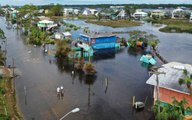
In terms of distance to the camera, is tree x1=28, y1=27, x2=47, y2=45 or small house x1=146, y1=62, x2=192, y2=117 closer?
small house x1=146, y1=62, x2=192, y2=117

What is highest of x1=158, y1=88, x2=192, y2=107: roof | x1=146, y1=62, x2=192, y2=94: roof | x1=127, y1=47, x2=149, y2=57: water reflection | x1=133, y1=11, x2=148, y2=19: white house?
x1=133, y1=11, x2=148, y2=19: white house

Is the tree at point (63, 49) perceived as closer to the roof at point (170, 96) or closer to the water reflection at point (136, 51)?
the water reflection at point (136, 51)

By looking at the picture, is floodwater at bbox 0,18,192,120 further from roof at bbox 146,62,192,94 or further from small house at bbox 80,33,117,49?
roof at bbox 146,62,192,94

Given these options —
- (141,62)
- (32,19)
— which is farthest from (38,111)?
(32,19)

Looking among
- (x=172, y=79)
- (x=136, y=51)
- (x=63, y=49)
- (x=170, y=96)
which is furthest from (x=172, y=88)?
(x=136, y=51)

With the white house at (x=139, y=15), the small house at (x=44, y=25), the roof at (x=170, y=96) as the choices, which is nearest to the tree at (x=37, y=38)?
the small house at (x=44, y=25)

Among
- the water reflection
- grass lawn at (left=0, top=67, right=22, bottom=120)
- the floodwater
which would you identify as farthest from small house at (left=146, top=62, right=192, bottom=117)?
the water reflection

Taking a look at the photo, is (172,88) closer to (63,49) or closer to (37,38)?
(63,49)
